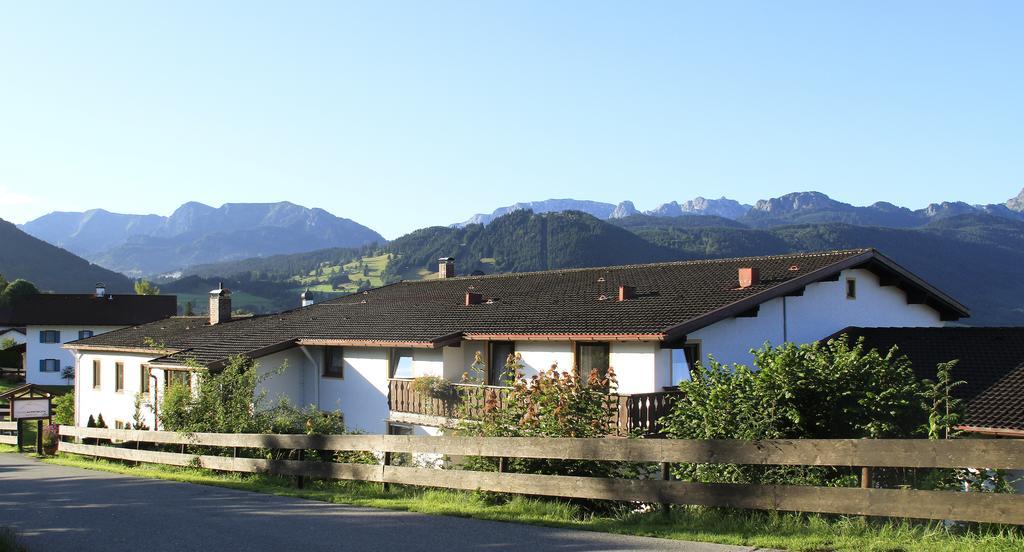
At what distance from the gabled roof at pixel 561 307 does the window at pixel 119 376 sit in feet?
12.2

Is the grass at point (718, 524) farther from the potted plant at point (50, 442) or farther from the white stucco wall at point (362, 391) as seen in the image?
the potted plant at point (50, 442)

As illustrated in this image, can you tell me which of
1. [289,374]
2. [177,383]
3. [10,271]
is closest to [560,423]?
[177,383]

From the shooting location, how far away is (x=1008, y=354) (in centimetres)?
2130

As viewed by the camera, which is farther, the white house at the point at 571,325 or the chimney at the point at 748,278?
the chimney at the point at 748,278

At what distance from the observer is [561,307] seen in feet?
84.0

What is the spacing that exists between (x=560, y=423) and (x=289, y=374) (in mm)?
18957

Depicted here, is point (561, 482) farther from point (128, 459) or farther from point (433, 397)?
point (433, 397)

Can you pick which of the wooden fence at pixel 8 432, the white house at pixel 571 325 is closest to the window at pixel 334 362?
the white house at pixel 571 325

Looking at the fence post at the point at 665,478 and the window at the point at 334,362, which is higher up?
the window at the point at 334,362

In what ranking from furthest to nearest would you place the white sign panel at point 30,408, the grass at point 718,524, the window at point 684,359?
1. the white sign panel at point 30,408
2. the window at point 684,359
3. the grass at point 718,524

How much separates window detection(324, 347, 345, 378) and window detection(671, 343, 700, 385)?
1186cm

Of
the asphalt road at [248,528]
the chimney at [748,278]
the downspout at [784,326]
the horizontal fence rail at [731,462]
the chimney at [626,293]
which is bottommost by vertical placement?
the asphalt road at [248,528]

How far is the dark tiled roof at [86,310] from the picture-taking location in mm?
74438

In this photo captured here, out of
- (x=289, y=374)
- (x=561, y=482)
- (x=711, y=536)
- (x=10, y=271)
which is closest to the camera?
(x=711, y=536)
